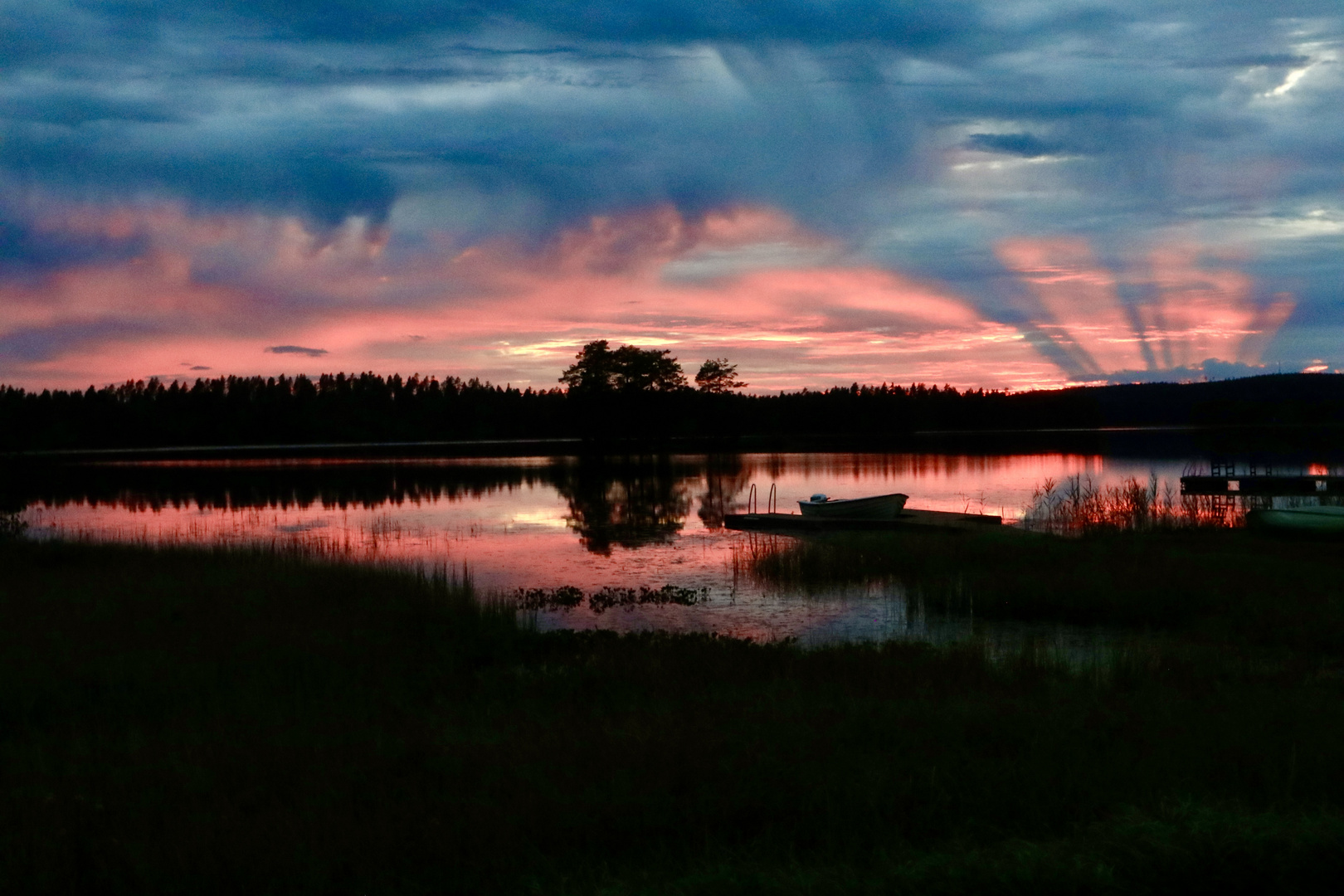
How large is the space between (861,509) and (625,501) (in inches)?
673

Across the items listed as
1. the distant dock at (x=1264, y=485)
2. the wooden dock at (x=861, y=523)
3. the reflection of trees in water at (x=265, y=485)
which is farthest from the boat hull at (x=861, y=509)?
the distant dock at (x=1264, y=485)

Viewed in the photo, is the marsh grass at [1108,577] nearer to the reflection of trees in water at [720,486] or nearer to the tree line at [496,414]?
the reflection of trees in water at [720,486]

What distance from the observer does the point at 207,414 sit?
175m

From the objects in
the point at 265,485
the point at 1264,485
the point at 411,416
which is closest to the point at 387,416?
the point at 411,416

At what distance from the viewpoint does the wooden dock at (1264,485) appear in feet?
159

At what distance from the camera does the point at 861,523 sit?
3506 centimetres

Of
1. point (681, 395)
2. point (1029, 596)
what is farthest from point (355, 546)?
point (681, 395)

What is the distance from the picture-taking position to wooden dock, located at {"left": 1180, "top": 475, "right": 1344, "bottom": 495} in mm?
48594

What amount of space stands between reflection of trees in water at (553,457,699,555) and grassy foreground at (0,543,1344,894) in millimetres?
18355

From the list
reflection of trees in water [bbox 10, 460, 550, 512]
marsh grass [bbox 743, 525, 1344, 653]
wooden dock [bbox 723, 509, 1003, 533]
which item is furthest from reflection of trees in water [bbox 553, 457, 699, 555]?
marsh grass [bbox 743, 525, 1344, 653]

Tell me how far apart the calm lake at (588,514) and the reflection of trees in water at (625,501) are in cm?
16

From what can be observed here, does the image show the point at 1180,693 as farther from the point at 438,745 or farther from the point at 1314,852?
the point at 438,745

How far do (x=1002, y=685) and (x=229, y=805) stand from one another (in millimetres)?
8473

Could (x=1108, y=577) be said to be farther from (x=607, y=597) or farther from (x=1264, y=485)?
(x=1264, y=485)
